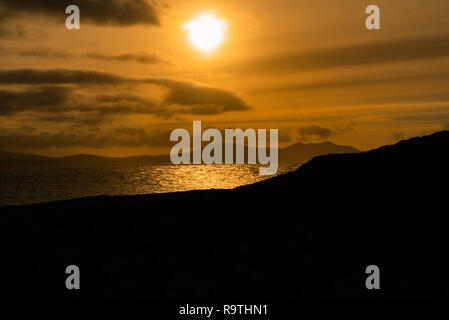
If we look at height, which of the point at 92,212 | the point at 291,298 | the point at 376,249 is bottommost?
the point at 291,298

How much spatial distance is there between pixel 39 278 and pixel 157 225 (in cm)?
512

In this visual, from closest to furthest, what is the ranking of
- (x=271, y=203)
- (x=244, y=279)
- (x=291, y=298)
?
(x=291, y=298)
(x=244, y=279)
(x=271, y=203)

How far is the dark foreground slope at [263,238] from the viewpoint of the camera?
14.9 m

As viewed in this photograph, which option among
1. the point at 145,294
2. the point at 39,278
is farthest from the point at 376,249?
the point at 39,278

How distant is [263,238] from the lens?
1762cm

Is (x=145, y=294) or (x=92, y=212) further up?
(x=92, y=212)

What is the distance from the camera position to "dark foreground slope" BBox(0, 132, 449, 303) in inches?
585

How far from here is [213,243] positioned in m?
17.5

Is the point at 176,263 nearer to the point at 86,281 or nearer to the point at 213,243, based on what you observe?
the point at 213,243

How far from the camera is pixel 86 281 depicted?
1557 centimetres

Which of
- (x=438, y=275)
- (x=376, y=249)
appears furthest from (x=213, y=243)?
(x=438, y=275)

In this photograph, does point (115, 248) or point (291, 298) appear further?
point (115, 248)

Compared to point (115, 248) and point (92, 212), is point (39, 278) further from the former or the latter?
point (92, 212)

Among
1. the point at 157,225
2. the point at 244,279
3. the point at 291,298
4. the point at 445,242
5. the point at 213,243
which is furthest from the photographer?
the point at 157,225
